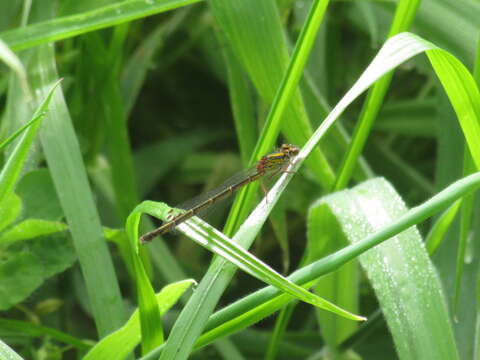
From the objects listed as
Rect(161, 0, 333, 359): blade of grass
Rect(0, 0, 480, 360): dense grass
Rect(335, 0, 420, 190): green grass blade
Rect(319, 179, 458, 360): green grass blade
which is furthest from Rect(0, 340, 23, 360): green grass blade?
Rect(335, 0, 420, 190): green grass blade

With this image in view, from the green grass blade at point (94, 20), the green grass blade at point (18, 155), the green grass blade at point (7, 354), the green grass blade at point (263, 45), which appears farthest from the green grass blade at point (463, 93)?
the green grass blade at point (7, 354)

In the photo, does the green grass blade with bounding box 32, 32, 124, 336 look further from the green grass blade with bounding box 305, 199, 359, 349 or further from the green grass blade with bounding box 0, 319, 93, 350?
the green grass blade with bounding box 305, 199, 359, 349

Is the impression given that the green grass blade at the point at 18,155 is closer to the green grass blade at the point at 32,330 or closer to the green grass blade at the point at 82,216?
the green grass blade at the point at 82,216

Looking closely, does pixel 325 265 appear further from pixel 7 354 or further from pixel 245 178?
pixel 7 354

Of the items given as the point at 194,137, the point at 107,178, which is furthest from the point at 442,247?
the point at 194,137

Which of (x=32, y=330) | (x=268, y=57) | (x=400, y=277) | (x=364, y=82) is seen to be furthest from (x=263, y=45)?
(x=32, y=330)
